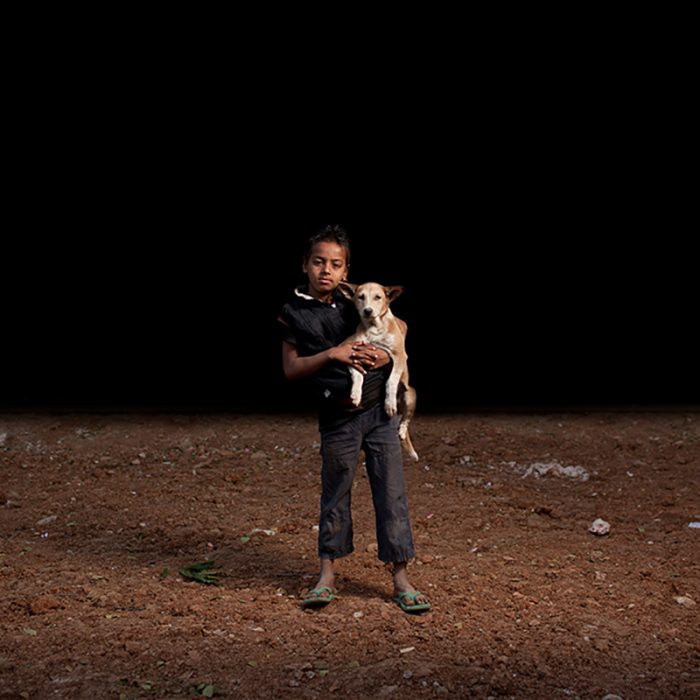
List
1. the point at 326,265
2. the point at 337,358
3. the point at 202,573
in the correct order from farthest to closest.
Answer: the point at 202,573, the point at 326,265, the point at 337,358

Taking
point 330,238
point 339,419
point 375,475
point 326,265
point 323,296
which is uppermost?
point 330,238

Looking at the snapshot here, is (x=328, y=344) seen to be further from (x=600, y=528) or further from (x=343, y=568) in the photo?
(x=600, y=528)

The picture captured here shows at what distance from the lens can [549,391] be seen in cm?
873

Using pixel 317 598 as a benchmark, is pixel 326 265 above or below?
above

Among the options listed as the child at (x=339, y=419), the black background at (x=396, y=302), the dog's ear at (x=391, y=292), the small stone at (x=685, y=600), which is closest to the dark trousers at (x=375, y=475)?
the child at (x=339, y=419)

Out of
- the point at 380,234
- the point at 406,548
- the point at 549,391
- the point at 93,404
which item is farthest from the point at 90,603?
the point at 380,234

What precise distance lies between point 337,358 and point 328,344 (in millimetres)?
173

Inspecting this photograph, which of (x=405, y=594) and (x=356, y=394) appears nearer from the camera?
(x=356, y=394)

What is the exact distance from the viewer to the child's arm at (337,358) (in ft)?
10.8

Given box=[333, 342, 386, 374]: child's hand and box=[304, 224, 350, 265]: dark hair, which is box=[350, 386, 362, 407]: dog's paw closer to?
box=[333, 342, 386, 374]: child's hand

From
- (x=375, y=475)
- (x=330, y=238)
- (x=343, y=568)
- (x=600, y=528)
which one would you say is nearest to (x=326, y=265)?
(x=330, y=238)

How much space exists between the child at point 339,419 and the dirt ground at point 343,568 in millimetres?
240

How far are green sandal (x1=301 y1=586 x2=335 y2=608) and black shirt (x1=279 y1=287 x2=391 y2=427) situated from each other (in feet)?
2.16

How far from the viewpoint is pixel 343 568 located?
4043mm
